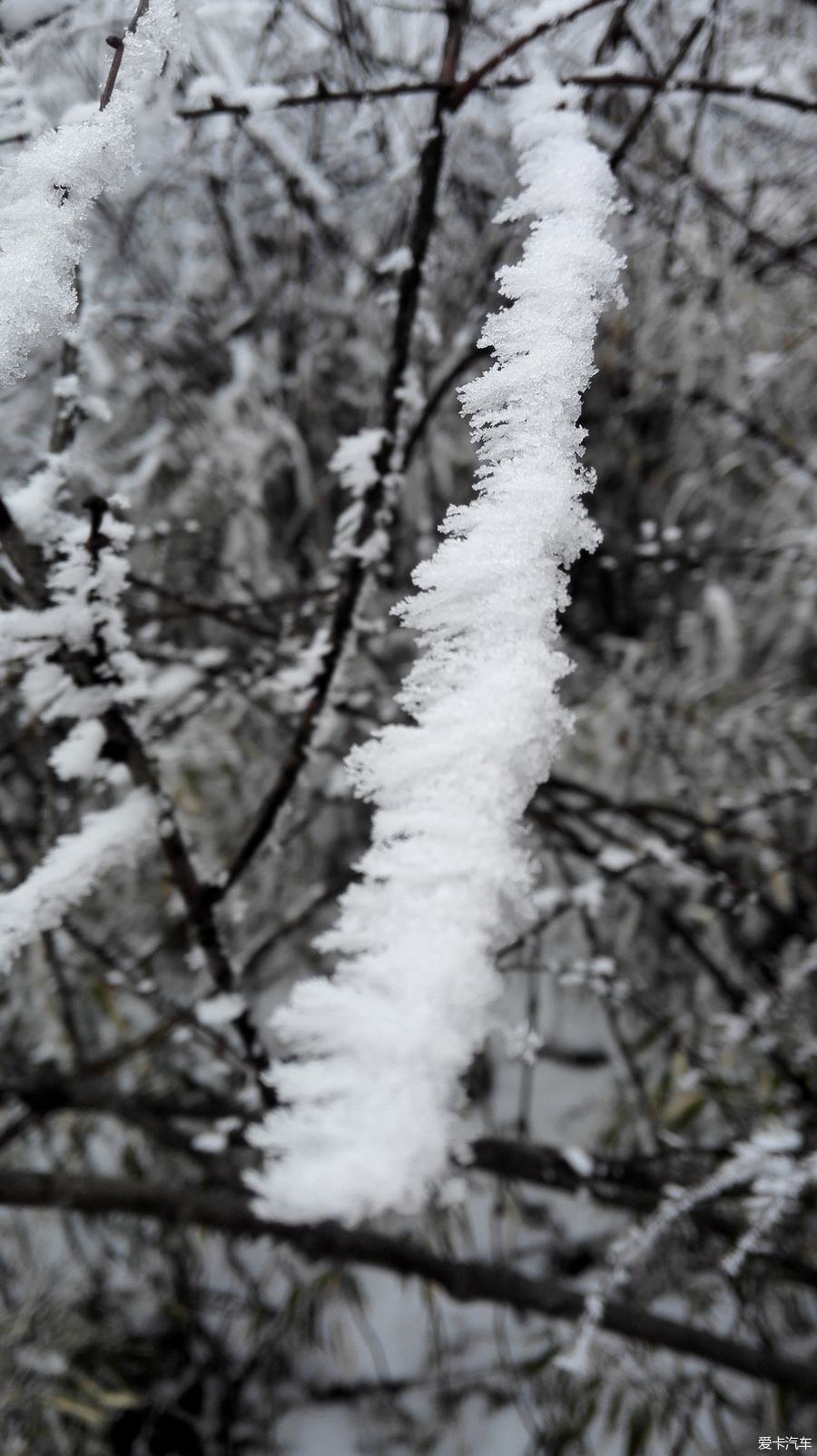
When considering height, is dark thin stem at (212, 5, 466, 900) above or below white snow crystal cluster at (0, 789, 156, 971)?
above

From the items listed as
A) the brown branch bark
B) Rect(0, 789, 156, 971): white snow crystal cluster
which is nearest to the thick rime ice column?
Rect(0, 789, 156, 971): white snow crystal cluster

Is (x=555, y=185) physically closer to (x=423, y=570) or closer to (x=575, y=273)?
(x=575, y=273)

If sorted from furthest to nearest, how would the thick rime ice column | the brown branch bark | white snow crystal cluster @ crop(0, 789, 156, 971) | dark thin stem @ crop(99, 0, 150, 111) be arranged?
the brown branch bark < white snow crystal cluster @ crop(0, 789, 156, 971) < dark thin stem @ crop(99, 0, 150, 111) < the thick rime ice column

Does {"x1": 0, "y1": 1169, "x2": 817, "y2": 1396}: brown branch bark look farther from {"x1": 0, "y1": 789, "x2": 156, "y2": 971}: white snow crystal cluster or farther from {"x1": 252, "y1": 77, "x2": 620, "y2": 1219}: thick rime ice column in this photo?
{"x1": 252, "y1": 77, "x2": 620, "y2": 1219}: thick rime ice column

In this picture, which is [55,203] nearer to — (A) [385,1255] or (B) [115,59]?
(B) [115,59]

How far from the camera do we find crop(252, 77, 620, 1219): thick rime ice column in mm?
199

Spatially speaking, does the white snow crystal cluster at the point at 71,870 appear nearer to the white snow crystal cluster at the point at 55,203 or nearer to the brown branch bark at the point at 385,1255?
the white snow crystal cluster at the point at 55,203

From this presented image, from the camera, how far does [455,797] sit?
0.24 metres

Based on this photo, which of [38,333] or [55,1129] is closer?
[38,333]

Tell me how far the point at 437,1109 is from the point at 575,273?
0.97 ft

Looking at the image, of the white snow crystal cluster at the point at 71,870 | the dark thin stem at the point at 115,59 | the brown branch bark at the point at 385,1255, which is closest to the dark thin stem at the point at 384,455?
the white snow crystal cluster at the point at 71,870

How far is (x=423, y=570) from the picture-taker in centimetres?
27

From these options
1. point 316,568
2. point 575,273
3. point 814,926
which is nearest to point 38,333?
point 575,273

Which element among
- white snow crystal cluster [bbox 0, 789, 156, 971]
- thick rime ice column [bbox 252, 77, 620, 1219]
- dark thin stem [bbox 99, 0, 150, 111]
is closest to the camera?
thick rime ice column [bbox 252, 77, 620, 1219]
